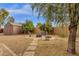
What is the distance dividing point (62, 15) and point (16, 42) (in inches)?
15.8

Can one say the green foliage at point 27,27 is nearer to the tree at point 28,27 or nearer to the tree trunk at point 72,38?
the tree at point 28,27

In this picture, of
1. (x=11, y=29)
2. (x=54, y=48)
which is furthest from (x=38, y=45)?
(x=11, y=29)

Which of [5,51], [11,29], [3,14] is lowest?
[5,51]

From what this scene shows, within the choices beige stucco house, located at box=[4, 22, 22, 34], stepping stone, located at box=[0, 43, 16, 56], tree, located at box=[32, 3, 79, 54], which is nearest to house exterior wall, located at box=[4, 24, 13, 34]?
beige stucco house, located at box=[4, 22, 22, 34]

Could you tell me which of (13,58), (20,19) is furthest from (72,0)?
(13,58)

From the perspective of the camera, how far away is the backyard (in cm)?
168

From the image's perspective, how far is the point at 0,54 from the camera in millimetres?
1676

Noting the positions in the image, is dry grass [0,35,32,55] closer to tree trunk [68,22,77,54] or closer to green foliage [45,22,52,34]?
green foliage [45,22,52,34]

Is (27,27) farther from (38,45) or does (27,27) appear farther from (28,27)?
(38,45)

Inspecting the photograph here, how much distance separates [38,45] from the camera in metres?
1.70

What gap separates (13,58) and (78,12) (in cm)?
60

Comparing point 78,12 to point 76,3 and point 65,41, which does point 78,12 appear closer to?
point 76,3

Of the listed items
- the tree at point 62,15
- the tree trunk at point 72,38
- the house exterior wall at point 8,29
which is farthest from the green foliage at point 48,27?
the house exterior wall at point 8,29

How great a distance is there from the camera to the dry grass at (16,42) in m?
1.68
